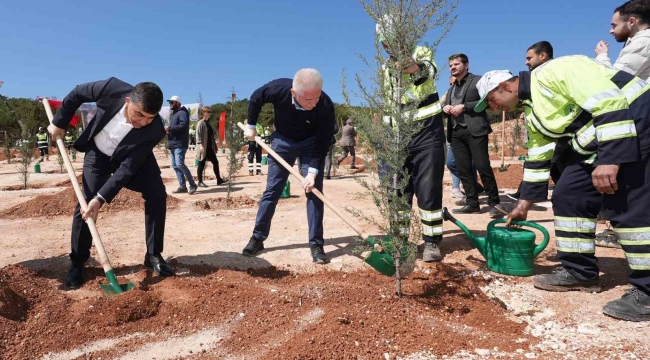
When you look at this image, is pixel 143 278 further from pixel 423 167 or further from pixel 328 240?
pixel 423 167

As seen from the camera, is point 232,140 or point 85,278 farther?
point 232,140

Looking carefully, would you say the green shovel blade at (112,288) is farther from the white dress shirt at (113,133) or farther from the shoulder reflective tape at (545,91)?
the shoulder reflective tape at (545,91)

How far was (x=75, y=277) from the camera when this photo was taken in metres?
3.44

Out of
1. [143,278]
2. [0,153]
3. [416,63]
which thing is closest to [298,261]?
[143,278]

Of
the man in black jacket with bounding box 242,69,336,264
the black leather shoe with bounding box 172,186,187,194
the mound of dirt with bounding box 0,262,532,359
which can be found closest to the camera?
the mound of dirt with bounding box 0,262,532,359

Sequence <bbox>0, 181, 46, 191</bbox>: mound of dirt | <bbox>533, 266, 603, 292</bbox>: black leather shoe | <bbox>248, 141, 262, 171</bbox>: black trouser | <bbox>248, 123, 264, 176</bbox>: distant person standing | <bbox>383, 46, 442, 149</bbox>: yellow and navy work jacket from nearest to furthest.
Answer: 1. <bbox>383, 46, 442, 149</bbox>: yellow and navy work jacket
2. <bbox>533, 266, 603, 292</bbox>: black leather shoe
3. <bbox>0, 181, 46, 191</bbox>: mound of dirt
4. <bbox>248, 141, 262, 171</bbox>: black trouser
5. <bbox>248, 123, 264, 176</bbox>: distant person standing

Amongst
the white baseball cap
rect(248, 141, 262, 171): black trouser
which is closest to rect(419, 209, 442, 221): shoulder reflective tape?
the white baseball cap

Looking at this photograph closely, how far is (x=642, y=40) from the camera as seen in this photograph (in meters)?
3.49

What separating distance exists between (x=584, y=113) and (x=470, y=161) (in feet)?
9.88

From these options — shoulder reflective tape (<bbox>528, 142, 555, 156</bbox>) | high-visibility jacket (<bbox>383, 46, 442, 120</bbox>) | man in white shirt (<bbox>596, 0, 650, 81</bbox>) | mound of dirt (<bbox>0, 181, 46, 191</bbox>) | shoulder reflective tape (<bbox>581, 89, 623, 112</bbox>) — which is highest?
man in white shirt (<bbox>596, 0, 650, 81</bbox>)

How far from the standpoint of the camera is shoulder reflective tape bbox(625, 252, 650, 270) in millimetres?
2707

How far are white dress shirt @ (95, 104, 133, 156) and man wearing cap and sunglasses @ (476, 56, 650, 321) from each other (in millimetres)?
2946

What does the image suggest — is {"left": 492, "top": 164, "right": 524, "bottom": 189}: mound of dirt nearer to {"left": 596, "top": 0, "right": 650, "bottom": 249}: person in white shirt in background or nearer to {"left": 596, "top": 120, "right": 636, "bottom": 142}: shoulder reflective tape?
{"left": 596, "top": 0, "right": 650, "bottom": 249}: person in white shirt in background

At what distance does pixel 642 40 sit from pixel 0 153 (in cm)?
2995
